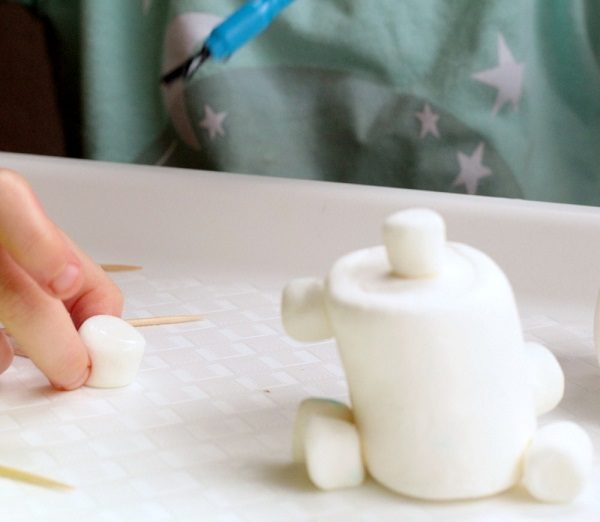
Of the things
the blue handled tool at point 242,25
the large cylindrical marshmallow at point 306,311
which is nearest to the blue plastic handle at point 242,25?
the blue handled tool at point 242,25

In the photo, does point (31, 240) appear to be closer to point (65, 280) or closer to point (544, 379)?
point (65, 280)

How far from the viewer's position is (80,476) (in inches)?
15.8

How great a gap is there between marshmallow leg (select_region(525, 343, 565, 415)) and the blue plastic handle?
0.26 m

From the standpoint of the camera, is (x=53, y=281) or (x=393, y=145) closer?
(x=53, y=281)

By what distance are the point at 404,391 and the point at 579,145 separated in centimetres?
43

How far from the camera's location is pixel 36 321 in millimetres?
456

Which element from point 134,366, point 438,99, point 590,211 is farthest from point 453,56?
point 134,366

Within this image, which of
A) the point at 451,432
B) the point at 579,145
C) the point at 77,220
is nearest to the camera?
the point at 451,432

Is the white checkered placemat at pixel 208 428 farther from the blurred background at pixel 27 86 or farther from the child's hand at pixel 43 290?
the blurred background at pixel 27 86

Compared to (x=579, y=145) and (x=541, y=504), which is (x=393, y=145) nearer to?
(x=579, y=145)

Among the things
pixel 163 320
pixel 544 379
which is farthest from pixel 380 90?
pixel 544 379

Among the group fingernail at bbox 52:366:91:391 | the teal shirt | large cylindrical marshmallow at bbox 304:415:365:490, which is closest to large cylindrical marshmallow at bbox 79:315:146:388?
fingernail at bbox 52:366:91:391

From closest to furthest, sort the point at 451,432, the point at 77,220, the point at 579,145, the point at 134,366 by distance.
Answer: the point at 451,432 → the point at 134,366 → the point at 77,220 → the point at 579,145

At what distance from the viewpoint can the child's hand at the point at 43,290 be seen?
1.39 ft
